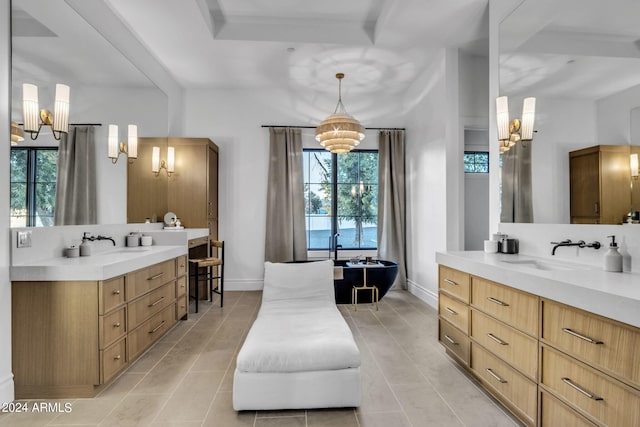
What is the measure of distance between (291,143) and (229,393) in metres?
3.95

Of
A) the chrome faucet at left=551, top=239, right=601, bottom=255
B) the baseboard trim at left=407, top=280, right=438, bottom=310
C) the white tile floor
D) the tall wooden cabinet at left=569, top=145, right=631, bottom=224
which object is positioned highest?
the tall wooden cabinet at left=569, top=145, right=631, bottom=224

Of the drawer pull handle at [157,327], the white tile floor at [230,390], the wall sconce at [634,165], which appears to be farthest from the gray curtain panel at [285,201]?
the wall sconce at [634,165]

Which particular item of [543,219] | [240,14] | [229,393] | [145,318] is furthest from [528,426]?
[240,14]

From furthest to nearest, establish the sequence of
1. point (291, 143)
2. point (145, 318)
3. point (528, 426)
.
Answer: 1. point (291, 143)
2. point (145, 318)
3. point (528, 426)

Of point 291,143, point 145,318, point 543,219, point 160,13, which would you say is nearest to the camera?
point 543,219

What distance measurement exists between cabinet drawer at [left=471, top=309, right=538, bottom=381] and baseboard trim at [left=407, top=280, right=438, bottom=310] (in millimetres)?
2169

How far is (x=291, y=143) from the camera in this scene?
555 cm

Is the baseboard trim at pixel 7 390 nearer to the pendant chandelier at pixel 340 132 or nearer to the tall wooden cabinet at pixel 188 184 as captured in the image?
the tall wooden cabinet at pixel 188 184

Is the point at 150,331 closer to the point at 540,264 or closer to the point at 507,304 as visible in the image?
the point at 507,304

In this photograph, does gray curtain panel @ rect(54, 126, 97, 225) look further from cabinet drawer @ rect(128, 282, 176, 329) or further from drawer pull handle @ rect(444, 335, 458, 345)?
drawer pull handle @ rect(444, 335, 458, 345)

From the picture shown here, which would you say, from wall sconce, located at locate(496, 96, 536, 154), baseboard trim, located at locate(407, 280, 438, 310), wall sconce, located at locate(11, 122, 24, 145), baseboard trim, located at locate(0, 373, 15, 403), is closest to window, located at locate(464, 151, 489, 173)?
baseboard trim, located at locate(407, 280, 438, 310)

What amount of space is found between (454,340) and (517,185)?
1.35 meters

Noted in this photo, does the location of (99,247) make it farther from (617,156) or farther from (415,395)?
(617,156)

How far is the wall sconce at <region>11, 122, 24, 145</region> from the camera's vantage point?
2.33 metres
